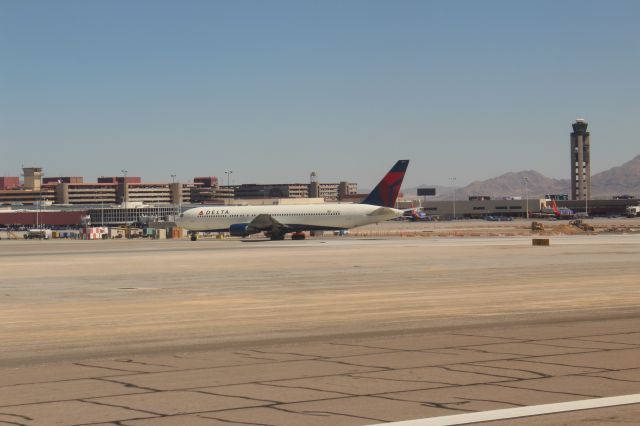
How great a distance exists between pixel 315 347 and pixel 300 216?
7087 centimetres

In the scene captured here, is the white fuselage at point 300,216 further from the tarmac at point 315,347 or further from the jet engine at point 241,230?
the tarmac at point 315,347

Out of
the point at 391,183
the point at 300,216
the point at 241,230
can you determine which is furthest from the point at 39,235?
the point at 391,183

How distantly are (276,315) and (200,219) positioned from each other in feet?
229

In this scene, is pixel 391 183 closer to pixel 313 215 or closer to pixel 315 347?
pixel 313 215

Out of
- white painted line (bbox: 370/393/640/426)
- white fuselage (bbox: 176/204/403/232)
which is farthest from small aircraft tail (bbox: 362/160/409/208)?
white painted line (bbox: 370/393/640/426)

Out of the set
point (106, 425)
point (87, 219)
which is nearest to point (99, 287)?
point (106, 425)

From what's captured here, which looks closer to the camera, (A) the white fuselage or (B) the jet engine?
(A) the white fuselage

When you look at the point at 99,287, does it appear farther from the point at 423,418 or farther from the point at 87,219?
the point at 87,219

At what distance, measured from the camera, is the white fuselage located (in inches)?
3455

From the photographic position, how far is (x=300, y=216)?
8956cm

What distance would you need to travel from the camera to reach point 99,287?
36562mm

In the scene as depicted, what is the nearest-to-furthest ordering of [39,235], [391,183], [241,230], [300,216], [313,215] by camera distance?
[391,183]
[241,230]
[313,215]
[300,216]
[39,235]

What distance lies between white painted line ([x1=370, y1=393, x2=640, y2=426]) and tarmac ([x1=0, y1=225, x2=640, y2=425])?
0.23 m

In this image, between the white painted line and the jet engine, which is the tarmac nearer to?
the white painted line
